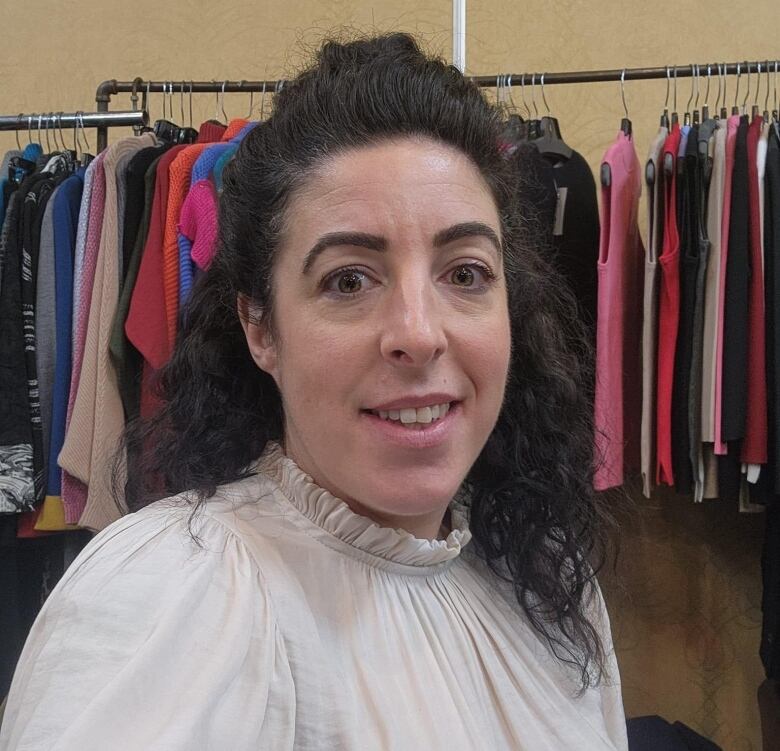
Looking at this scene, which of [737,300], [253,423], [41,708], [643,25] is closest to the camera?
[41,708]

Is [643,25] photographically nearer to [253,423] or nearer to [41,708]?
[253,423]

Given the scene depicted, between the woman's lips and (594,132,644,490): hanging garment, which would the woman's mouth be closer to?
the woman's lips

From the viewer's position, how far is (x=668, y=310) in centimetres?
146

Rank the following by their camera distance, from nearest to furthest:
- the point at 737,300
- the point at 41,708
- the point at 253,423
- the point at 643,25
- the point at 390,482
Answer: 1. the point at 41,708
2. the point at 390,482
3. the point at 253,423
4. the point at 737,300
5. the point at 643,25

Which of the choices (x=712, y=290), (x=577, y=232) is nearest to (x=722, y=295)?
(x=712, y=290)

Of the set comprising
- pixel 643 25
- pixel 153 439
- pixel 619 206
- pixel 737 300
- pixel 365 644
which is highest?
pixel 643 25

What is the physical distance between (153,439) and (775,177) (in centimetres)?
106

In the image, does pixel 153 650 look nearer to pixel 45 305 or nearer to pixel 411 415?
pixel 411 415

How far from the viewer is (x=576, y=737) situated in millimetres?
821

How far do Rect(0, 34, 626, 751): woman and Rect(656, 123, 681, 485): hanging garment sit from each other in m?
0.58

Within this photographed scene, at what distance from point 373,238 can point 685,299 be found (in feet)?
2.90

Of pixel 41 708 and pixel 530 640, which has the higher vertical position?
pixel 41 708

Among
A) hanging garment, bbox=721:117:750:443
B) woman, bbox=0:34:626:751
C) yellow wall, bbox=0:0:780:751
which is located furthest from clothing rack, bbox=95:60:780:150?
woman, bbox=0:34:626:751

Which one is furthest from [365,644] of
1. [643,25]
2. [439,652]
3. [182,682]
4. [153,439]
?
[643,25]
